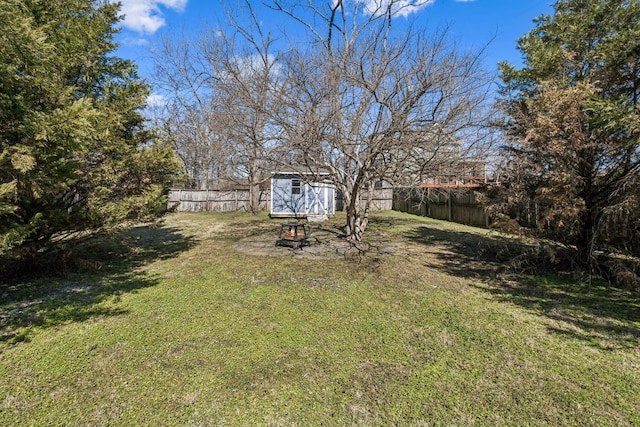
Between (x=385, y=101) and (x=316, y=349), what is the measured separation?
4.99 m

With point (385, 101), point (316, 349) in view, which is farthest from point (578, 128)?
point (316, 349)

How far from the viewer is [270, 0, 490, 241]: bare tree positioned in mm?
5754

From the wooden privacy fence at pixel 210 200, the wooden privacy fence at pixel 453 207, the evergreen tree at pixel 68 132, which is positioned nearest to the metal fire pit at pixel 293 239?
the evergreen tree at pixel 68 132

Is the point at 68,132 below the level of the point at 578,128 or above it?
below

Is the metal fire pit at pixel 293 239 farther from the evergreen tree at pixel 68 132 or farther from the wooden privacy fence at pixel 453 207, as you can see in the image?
the wooden privacy fence at pixel 453 207

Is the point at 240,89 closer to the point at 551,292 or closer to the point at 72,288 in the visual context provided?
the point at 72,288

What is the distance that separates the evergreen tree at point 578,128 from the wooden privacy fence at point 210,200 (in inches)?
599

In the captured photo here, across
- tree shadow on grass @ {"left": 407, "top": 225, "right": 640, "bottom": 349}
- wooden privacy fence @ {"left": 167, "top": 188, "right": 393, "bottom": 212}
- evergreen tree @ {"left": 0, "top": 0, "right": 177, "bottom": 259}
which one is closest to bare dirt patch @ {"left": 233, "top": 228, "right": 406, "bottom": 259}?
tree shadow on grass @ {"left": 407, "top": 225, "right": 640, "bottom": 349}

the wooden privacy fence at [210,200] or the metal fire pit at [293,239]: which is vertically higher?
the wooden privacy fence at [210,200]

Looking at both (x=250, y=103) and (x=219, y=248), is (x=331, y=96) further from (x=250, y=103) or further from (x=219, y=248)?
(x=219, y=248)

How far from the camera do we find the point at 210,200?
17859 mm

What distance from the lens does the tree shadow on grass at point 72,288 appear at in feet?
11.5

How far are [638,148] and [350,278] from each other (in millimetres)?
4796

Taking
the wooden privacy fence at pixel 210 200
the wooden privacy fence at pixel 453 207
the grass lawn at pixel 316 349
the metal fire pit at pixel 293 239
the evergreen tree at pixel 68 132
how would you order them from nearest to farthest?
1. the grass lawn at pixel 316 349
2. the evergreen tree at pixel 68 132
3. the metal fire pit at pixel 293 239
4. the wooden privacy fence at pixel 453 207
5. the wooden privacy fence at pixel 210 200
